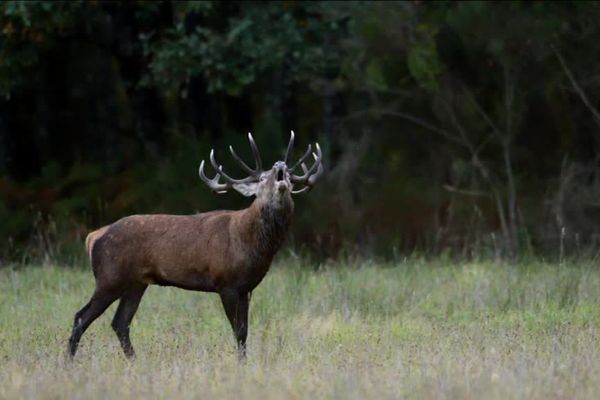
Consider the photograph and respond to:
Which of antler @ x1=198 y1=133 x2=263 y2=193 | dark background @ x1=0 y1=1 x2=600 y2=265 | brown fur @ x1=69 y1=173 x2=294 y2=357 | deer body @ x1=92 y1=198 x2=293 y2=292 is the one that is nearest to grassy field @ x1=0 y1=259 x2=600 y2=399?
brown fur @ x1=69 y1=173 x2=294 y2=357

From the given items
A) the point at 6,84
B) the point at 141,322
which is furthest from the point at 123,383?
the point at 6,84

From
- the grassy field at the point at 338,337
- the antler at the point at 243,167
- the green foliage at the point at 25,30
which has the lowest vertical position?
the grassy field at the point at 338,337

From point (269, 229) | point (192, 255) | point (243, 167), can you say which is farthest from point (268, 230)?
point (192, 255)

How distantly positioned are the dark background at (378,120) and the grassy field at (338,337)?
8.83 ft

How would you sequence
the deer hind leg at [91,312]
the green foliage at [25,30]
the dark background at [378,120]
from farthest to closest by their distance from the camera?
1. the green foliage at [25,30]
2. the dark background at [378,120]
3. the deer hind leg at [91,312]

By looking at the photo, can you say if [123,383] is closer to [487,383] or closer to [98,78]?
[487,383]

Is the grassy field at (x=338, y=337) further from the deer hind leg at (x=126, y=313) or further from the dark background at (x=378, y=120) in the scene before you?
the dark background at (x=378, y=120)

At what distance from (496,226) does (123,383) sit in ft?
35.9

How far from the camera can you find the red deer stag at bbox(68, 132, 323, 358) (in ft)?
33.1

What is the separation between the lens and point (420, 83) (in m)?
18.1

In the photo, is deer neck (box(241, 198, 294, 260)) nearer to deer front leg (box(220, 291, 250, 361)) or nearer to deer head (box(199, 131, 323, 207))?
deer head (box(199, 131, 323, 207))

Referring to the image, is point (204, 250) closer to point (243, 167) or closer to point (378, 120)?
point (243, 167)

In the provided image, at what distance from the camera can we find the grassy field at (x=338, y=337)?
26.0ft

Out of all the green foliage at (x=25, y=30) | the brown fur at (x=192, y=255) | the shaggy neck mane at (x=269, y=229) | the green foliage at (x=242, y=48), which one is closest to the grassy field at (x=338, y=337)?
the brown fur at (x=192, y=255)
